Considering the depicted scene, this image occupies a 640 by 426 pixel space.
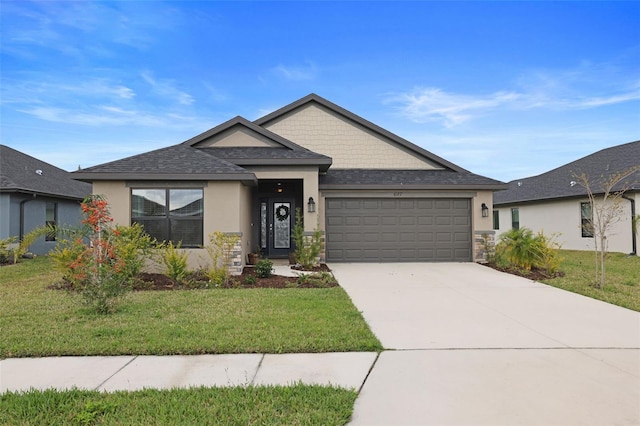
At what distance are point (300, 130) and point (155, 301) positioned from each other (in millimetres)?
9278

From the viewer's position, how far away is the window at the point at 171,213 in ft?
32.9

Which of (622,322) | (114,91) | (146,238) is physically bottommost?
(622,322)


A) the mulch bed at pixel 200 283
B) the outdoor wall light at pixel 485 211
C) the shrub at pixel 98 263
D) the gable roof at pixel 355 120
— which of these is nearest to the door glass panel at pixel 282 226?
the gable roof at pixel 355 120

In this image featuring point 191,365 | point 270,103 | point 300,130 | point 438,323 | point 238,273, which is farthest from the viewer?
point 270,103

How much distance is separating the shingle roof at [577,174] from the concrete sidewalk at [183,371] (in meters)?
14.7

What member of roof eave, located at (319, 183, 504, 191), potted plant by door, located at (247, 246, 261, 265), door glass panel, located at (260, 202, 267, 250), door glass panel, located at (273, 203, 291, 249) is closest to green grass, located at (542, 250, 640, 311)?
roof eave, located at (319, 183, 504, 191)

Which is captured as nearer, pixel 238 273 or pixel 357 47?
pixel 238 273

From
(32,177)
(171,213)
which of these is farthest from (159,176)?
(32,177)

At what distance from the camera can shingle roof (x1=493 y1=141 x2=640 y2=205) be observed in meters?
17.0

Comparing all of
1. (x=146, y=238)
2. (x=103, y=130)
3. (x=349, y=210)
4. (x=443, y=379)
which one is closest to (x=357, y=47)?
(x=349, y=210)

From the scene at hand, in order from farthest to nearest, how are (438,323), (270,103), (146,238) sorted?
1. (270,103)
2. (146,238)
3. (438,323)

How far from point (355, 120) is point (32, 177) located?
45.0 ft

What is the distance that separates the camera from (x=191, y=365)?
3914mm

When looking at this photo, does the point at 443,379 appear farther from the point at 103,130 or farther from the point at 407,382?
the point at 103,130
